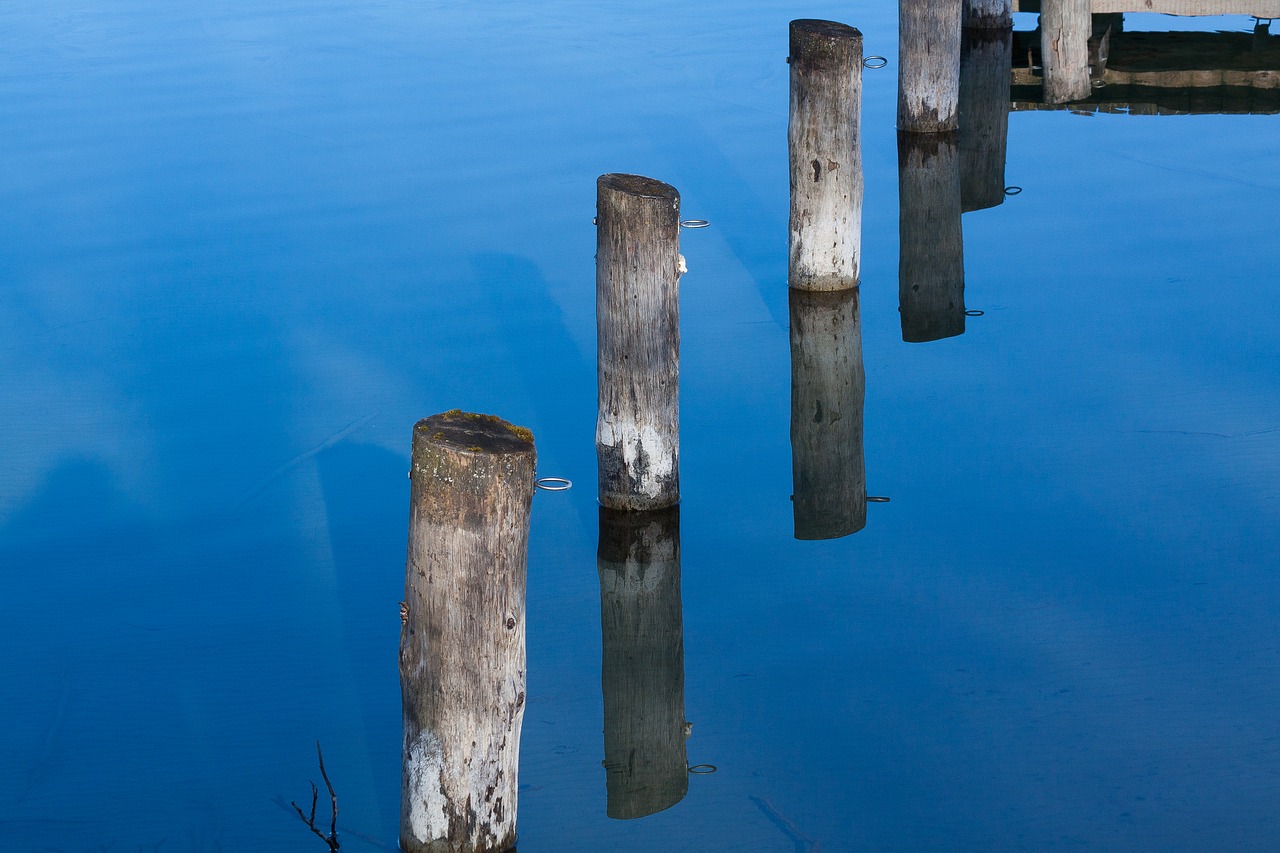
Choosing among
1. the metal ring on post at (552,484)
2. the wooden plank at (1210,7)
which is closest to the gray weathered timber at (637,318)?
the metal ring on post at (552,484)

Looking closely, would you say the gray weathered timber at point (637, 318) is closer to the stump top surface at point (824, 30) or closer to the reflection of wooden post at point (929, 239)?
the stump top surface at point (824, 30)

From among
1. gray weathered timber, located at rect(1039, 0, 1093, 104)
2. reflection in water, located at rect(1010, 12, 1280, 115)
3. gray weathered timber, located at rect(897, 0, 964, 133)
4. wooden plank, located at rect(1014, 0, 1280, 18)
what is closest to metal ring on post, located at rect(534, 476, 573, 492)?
gray weathered timber, located at rect(897, 0, 964, 133)

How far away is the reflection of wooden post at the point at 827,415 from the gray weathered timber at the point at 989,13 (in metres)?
7.34

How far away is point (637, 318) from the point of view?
590cm

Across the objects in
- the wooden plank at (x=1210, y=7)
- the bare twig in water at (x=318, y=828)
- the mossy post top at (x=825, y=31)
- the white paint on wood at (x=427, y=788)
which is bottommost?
the bare twig in water at (x=318, y=828)

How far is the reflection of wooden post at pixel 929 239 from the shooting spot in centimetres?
896

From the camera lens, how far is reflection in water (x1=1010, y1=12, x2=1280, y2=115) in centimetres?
1312

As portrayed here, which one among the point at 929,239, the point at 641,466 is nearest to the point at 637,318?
the point at 641,466

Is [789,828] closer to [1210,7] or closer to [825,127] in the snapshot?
[825,127]

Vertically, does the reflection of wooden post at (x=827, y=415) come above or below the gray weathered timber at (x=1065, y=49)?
below

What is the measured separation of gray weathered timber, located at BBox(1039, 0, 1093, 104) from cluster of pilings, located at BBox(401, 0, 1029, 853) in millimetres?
1925

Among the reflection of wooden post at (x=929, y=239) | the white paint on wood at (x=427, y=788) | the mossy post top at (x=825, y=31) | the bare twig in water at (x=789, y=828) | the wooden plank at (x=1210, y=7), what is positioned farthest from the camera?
the wooden plank at (x=1210, y=7)

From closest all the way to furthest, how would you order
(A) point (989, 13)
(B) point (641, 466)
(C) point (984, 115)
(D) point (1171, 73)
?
1. (B) point (641, 466)
2. (C) point (984, 115)
3. (D) point (1171, 73)
4. (A) point (989, 13)

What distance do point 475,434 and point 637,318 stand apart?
1.90m
